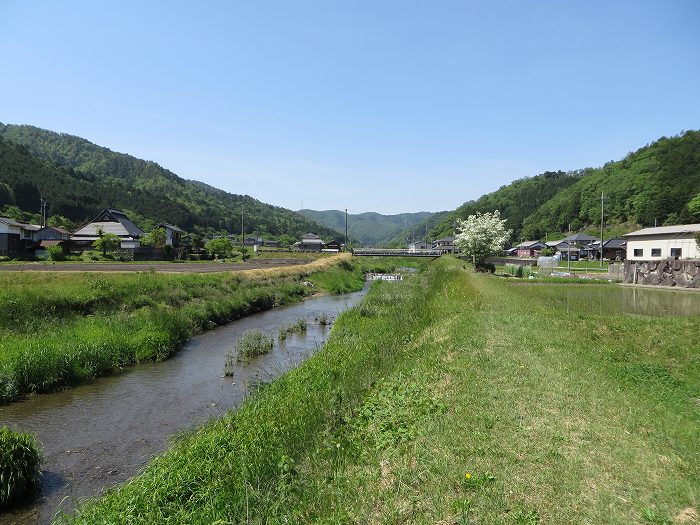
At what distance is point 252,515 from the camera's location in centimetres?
537

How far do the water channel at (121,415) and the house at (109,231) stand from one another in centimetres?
5446

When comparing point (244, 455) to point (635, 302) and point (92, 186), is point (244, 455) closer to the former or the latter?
point (635, 302)

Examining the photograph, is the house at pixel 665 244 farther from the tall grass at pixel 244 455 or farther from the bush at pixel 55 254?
the bush at pixel 55 254

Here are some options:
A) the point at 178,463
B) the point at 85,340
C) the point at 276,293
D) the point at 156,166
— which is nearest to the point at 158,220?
the point at 156,166

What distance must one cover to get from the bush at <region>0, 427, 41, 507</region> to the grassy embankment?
5.21m

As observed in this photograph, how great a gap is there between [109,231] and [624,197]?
385 feet

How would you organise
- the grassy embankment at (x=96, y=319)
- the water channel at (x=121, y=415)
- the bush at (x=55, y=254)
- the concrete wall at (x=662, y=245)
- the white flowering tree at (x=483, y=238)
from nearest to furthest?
the water channel at (x=121, y=415), the grassy embankment at (x=96, y=319), the concrete wall at (x=662, y=245), the bush at (x=55, y=254), the white flowering tree at (x=483, y=238)

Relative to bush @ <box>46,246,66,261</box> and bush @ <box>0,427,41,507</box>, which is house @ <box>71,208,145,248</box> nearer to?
bush @ <box>46,246,66,261</box>

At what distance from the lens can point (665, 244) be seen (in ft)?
150

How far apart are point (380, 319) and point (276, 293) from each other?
14857mm

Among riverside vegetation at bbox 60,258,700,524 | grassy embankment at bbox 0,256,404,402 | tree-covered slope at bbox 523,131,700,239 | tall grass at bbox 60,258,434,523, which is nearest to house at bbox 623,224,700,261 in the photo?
tree-covered slope at bbox 523,131,700,239

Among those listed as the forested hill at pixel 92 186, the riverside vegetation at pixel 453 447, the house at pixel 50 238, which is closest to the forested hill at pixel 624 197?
the riverside vegetation at pixel 453 447

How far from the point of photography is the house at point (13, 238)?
51.2m

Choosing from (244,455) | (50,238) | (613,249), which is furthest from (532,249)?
(244,455)
